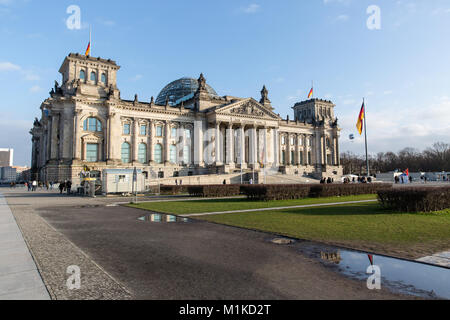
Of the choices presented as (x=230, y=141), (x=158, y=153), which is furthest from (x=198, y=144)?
(x=158, y=153)

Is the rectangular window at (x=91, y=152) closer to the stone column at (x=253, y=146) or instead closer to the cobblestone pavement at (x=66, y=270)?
the stone column at (x=253, y=146)

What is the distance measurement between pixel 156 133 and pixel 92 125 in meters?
13.3

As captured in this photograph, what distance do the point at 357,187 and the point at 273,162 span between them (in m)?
47.1

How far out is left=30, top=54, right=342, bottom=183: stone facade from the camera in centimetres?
5541

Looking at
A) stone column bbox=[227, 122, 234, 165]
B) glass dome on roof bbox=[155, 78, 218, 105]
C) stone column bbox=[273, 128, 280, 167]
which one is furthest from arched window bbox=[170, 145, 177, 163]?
stone column bbox=[273, 128, 280, 167]

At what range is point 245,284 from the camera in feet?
18.2

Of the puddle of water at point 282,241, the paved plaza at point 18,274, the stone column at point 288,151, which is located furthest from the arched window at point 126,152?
the puddle of water at point 282,241

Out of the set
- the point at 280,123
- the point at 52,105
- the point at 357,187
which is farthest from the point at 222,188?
the point at 280,123

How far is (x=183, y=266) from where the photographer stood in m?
6.84

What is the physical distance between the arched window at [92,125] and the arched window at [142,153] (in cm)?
909

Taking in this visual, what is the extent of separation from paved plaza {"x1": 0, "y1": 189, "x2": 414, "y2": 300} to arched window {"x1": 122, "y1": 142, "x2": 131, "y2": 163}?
5218cm

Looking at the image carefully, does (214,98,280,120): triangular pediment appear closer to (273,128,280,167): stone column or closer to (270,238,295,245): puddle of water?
(273,128,280,167): stone column
